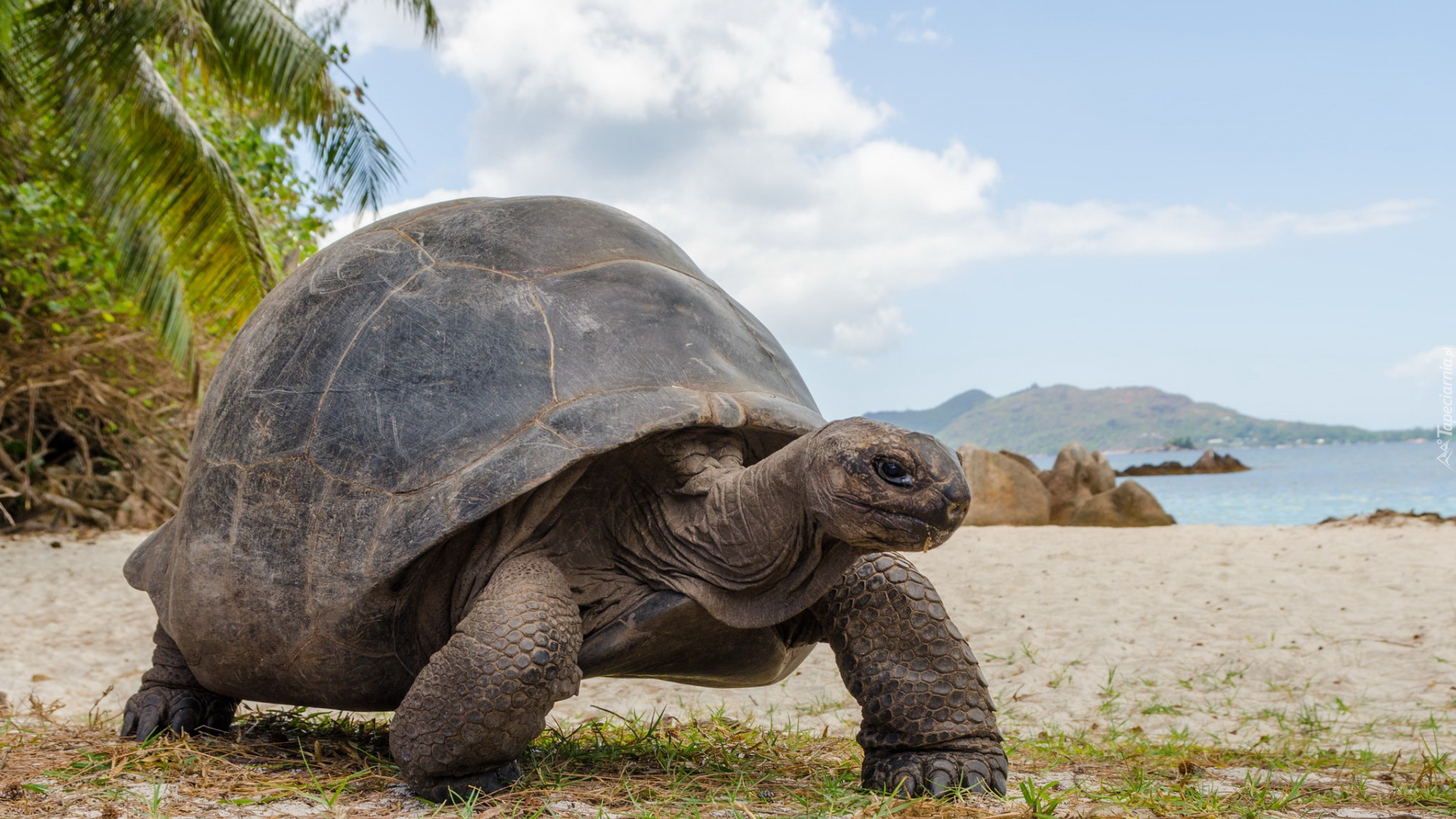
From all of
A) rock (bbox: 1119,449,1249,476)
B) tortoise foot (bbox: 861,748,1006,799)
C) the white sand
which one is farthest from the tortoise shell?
rock (bbox: 1119,449,1249,476)

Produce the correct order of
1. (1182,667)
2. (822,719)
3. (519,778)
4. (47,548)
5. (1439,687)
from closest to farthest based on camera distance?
(519,778) < (822,719) < (1439,687) < (1182,667) < (47,548)

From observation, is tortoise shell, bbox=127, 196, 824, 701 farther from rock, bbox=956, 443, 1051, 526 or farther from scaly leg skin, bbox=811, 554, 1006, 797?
rock, bbox=956, 443, 1051, 526

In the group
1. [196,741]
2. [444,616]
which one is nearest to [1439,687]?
[444,616]

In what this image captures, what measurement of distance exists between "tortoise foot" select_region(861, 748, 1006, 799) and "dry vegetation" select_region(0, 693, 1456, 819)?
0.07 m

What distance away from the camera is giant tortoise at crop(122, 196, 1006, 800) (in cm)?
246

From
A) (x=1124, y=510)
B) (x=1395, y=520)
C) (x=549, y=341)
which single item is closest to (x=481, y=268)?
(x=549, y=341)

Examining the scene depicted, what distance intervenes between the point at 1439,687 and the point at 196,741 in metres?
5.59

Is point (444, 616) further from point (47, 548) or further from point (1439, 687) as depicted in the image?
point (47, 548)

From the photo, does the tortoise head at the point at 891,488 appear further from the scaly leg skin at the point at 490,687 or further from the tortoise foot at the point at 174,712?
the tortoise foot at the point at 174,712

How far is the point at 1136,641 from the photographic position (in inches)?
258

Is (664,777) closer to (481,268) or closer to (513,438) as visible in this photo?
(513,438)

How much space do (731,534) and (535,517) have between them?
20.5 inches

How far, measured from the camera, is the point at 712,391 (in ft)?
9.14

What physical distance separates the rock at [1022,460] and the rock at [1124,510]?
1.03 m
